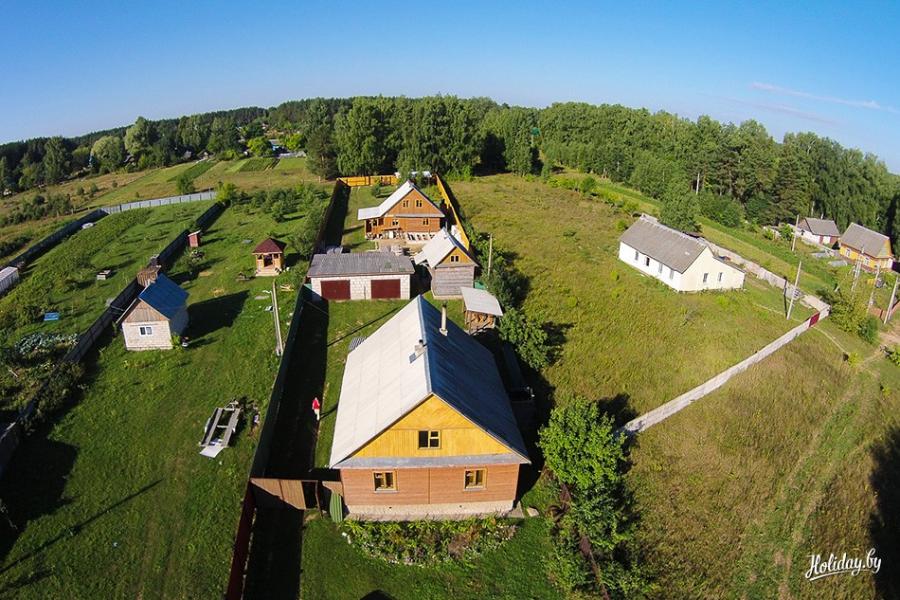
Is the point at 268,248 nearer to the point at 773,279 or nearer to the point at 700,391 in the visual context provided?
the point at 700,391

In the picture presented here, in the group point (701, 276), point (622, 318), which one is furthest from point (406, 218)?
point (701, 276)

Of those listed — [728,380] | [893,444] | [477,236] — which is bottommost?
[893,444]

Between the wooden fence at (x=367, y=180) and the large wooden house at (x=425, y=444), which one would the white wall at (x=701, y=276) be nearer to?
the large wooden house at (x=425, y=444)

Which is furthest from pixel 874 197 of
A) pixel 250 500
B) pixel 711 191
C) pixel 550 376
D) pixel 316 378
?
pixel 250 500

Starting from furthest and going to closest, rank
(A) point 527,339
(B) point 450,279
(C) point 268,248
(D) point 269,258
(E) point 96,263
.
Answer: (E) point 96,263 < (D) point 269,258 < (C) point 268,248 < (B) point 450,279 < (A) point 527,339

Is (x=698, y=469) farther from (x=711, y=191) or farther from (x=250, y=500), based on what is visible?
(x=711, y=191)

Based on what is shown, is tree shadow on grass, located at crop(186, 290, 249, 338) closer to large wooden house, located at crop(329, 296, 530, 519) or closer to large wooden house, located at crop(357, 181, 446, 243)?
large wooden house, located at crop(329, 296, 530, 519)
